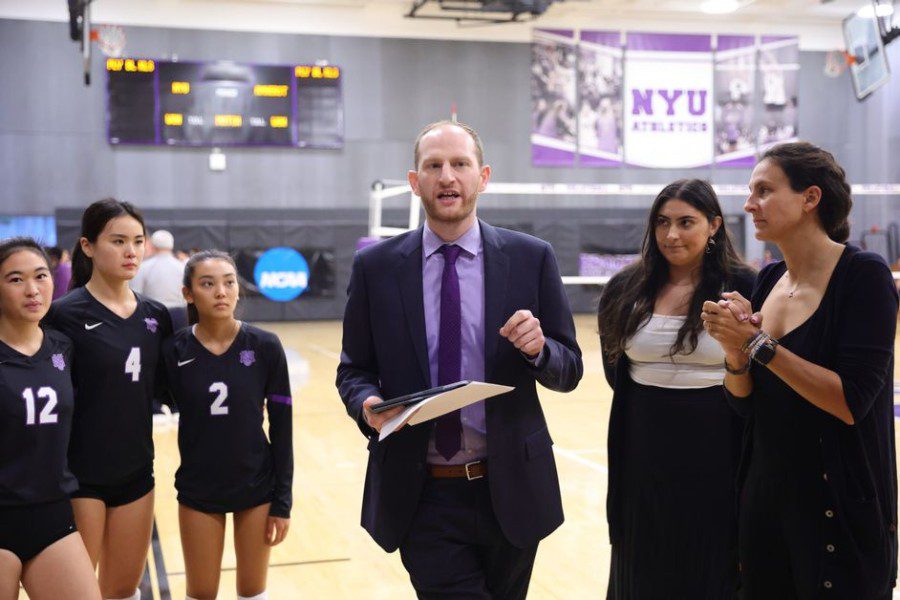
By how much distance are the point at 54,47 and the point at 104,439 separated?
16.8 meters

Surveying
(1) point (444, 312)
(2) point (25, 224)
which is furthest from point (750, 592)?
(2) point (25, 224)

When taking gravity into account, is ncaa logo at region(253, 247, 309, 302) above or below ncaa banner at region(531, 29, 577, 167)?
below

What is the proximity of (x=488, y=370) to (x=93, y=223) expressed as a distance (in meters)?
1.66

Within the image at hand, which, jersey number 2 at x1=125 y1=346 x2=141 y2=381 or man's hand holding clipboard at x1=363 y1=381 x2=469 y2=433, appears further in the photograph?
jersey number 2 at x1=125 y1=346 x2=141 y2=381

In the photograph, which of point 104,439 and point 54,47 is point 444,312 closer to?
point 104,439

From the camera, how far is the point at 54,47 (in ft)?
58.7

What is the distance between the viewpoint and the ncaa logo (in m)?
18.8

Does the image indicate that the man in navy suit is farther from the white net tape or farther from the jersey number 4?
the white net tape

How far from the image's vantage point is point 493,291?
2553mm

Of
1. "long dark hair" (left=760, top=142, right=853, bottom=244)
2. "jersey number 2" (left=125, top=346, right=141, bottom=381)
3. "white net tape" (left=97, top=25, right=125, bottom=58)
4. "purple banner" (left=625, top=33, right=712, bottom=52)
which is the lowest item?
"jersey number 2" (left=125, top=346, right=141, bottom=381)

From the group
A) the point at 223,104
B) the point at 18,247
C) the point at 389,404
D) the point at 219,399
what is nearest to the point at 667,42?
the point at 223,104

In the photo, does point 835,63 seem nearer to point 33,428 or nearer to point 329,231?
point 329,231

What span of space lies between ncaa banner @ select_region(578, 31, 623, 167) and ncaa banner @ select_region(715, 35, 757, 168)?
2.20 metres

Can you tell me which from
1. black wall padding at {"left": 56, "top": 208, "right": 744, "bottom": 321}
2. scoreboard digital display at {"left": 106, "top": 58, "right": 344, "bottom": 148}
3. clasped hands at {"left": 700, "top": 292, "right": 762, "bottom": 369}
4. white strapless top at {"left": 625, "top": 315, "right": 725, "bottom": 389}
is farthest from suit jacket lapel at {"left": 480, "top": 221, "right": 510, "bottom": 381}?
scoreboard digital display at {"left": 106, "top": 58, "right": 344, "bottom": 148}
